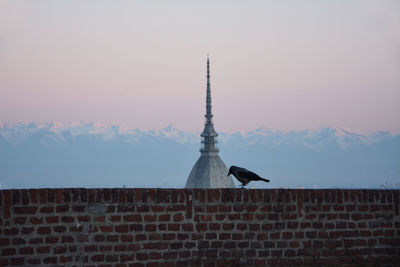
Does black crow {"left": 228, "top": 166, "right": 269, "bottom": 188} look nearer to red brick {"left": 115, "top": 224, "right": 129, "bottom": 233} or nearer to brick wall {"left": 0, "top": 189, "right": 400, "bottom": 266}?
brick wall {"left": 0, "top": 189, "right": 400, "bottom": 266}

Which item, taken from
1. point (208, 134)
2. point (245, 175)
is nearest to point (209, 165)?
point (208, 134)

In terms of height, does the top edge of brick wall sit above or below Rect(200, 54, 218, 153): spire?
below

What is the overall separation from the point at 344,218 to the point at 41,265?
13.5 ft

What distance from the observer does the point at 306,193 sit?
9180 millimetres

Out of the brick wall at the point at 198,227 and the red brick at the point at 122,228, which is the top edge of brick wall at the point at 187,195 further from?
the red brick at the point at 122,228

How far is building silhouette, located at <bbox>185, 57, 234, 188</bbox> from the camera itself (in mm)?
170000

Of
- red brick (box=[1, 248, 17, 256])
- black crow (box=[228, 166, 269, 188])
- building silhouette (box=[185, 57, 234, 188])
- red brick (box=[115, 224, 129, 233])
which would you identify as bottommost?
red brick (box=[1, 248, 17, 256])

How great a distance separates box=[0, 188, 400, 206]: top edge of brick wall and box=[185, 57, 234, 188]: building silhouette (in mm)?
159367

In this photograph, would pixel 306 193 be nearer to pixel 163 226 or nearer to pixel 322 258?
pixel 322 258

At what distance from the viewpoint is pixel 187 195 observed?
8688mm

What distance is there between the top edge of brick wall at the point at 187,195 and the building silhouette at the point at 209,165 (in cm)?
15937

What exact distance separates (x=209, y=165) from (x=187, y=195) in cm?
16387

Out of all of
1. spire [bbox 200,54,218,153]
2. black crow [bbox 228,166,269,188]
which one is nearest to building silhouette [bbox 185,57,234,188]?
spire [bbox 200,54,218,153]

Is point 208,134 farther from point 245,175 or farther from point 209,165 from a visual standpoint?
point 245,175
